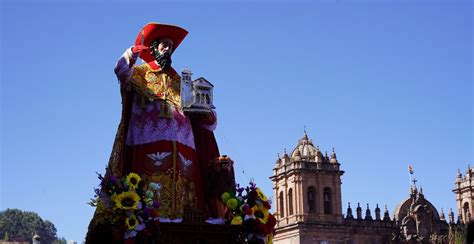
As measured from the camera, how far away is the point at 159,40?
824 centimetres

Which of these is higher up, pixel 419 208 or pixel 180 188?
pixel 419 208

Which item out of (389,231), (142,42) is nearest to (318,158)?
(389,231)

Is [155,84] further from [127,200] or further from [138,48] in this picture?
[127,200]

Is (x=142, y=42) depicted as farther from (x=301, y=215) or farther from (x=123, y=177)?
(x=301, y=215)

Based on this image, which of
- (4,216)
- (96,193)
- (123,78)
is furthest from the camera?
(4,216)

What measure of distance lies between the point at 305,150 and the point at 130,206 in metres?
44.8

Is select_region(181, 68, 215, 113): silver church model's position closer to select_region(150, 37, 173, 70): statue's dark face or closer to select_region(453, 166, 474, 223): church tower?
select_region(150, 37, 173, 70): statue's dark face

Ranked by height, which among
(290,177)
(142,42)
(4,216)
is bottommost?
(142,42)

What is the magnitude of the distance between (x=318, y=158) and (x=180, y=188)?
141 feet

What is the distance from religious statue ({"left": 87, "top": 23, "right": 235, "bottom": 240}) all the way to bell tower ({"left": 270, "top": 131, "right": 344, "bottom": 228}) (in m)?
40.1

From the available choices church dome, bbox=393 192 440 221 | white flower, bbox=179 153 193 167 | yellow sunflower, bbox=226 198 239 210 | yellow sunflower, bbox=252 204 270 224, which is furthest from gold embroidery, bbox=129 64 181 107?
church dome, bbox=393 192 440 221

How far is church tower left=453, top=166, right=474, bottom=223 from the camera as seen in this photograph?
182ft

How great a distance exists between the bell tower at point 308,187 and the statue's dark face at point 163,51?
132 feet

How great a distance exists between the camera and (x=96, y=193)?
282 inches
